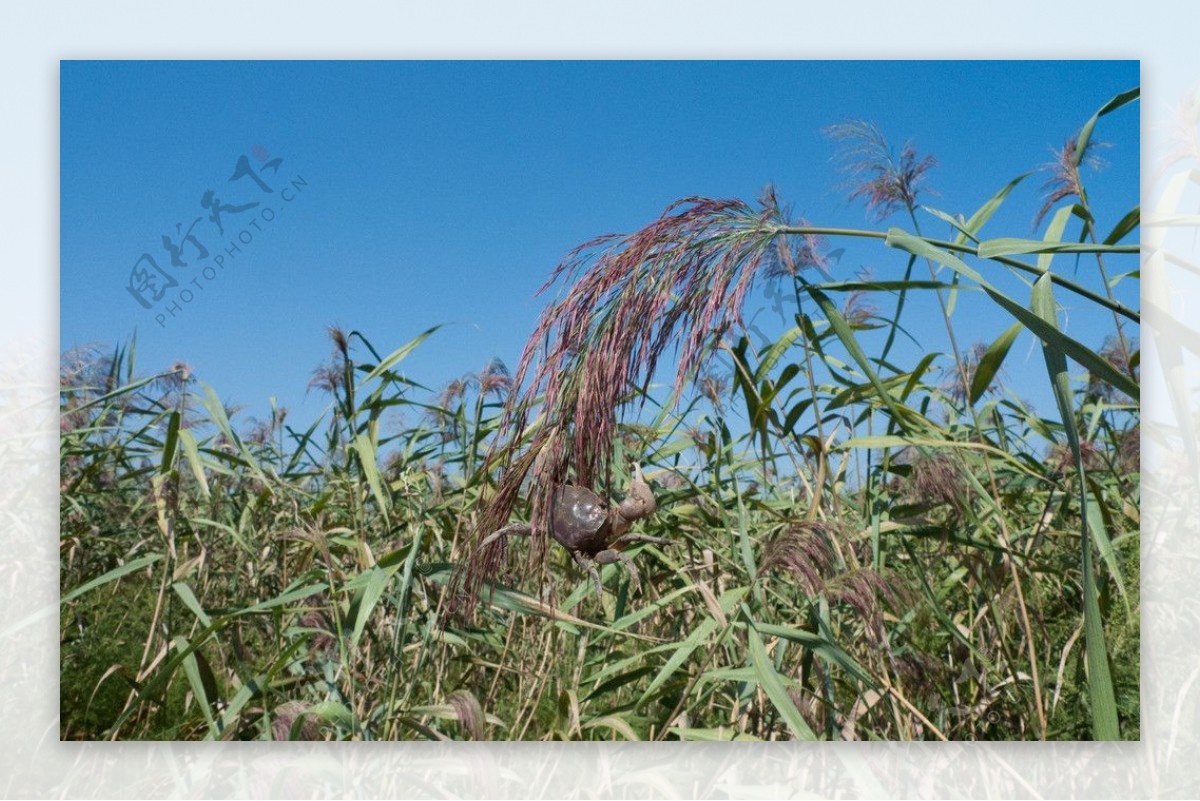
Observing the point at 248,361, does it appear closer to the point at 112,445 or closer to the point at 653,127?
the point at 112,445

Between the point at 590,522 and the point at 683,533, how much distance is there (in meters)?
0.42

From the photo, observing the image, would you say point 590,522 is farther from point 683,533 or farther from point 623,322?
point 683,533

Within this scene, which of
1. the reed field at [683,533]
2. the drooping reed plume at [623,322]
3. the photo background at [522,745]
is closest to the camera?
the drooping reed plume at [623,322]

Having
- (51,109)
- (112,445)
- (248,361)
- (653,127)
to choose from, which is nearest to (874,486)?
(653,127)

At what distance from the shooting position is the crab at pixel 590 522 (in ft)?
4.39

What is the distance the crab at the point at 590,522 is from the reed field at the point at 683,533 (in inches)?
6.7

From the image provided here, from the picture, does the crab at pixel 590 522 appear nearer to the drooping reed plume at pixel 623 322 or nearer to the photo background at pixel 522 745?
the drooping reed plume at pixel 623 322

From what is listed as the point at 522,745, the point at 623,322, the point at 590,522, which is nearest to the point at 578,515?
the point at 590,522

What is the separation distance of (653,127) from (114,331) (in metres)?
0.95

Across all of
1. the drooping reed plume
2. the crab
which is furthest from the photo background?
the drooping reed plume

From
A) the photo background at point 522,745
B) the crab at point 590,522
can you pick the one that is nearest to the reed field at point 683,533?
the photo background at point 522,745

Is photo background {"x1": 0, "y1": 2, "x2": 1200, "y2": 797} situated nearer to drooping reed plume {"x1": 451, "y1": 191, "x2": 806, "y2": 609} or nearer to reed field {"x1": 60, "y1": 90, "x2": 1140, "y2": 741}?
reed field {"x1": 60, "y1": 90, "x2": 1140, "y2": 741}

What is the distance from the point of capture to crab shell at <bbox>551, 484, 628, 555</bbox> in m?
1.34

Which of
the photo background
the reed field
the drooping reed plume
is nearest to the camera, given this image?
the drooping reed plume
